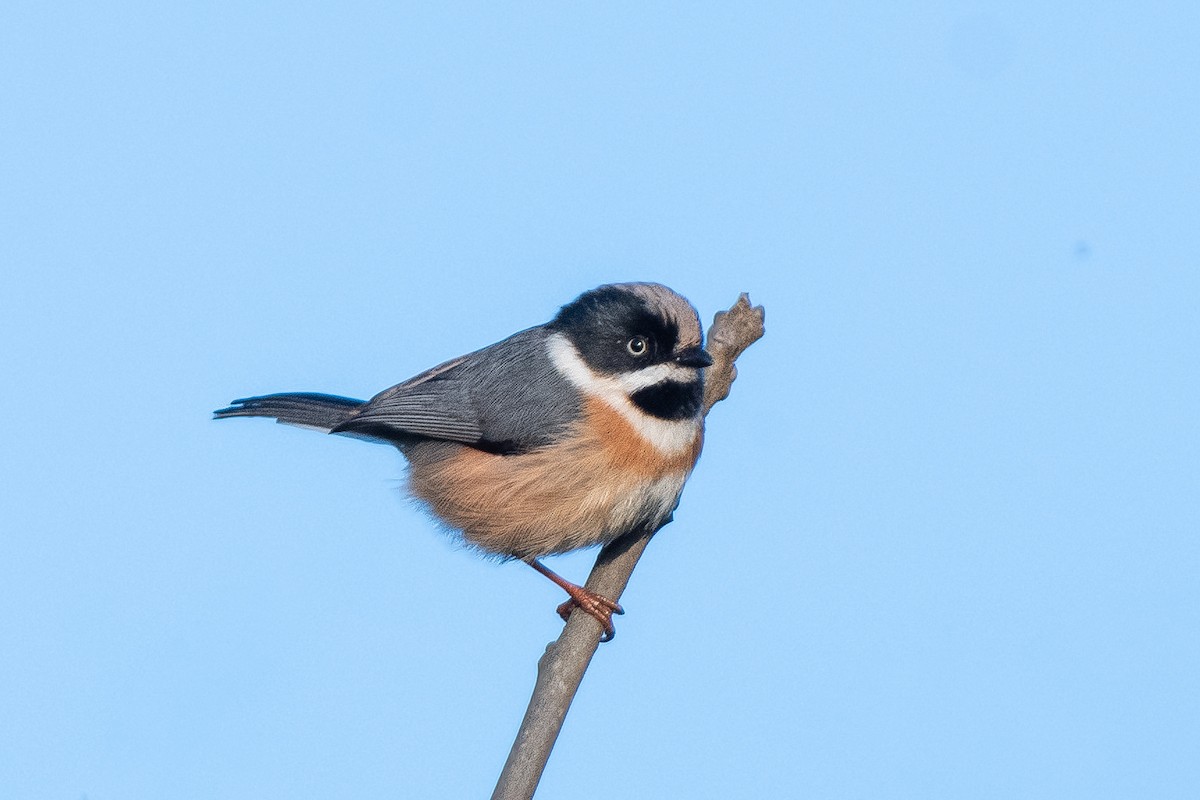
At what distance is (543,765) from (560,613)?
159 centimetres

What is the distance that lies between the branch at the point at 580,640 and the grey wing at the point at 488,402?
754 millimetres

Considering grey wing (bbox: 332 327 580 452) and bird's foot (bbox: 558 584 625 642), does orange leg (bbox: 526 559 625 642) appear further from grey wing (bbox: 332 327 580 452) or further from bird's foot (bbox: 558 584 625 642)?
grey wing (bbox: 332 327 580 452)

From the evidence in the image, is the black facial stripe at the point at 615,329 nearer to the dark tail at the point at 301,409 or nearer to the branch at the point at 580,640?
the branch at the point at 580,640

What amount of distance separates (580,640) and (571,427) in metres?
1.08

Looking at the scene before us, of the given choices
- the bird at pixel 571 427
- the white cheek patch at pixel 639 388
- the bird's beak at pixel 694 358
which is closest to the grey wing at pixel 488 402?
the bird at pixel 571 427

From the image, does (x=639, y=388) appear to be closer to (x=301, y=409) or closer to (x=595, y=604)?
(x=595, y=604)

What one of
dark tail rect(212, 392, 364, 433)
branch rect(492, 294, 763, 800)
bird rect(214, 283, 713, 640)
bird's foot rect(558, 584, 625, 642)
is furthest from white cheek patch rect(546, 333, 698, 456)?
dark tail rect(212, 392, 364, 433)

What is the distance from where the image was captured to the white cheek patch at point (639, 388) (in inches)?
235

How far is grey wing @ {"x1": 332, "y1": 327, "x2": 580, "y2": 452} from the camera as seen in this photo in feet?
20.4

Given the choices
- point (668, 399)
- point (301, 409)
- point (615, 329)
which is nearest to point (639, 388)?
point (668, 399)

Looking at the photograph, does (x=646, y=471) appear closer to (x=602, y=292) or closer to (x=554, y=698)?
(x=602, y=292)

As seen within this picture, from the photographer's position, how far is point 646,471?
19.9 feet

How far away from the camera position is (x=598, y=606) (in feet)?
19.6

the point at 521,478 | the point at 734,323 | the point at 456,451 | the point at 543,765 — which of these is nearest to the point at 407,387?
the point at 456,451
